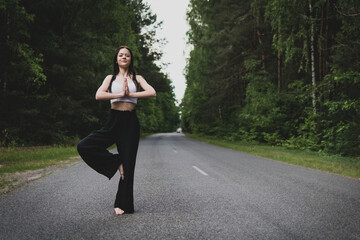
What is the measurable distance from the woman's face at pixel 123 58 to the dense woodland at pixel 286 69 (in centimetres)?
919

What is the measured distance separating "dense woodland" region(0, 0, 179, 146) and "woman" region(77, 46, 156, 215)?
10456mm

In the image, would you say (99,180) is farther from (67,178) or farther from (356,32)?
Answer: (356,32)

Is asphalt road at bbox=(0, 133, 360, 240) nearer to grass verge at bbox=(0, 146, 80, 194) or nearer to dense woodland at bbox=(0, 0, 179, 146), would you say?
grass verge at bbox=(0, 146, 80, 194)

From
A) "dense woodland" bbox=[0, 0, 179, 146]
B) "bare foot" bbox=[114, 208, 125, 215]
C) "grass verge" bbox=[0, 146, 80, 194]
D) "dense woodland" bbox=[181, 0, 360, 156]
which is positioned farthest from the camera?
"dense woodland" bbox=[0, 0, 179, 146]

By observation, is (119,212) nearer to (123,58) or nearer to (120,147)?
(120,147)

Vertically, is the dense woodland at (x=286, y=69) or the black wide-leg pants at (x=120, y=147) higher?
the dense woodland at (x=286, y=69)

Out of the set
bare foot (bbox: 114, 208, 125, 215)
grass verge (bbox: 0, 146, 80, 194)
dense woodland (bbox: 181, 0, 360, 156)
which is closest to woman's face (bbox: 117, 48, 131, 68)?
bare foot (bbox: 114, 208, 125, 215)

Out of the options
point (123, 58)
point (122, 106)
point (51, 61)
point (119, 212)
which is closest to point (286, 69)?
point (51, 61)

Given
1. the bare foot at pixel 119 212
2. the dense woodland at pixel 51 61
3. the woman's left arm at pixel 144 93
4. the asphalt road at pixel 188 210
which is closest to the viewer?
the asphalt road at pixel 188 210

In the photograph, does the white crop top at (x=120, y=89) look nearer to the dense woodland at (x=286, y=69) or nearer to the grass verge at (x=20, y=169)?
the grass verge at (x=20, y=169)

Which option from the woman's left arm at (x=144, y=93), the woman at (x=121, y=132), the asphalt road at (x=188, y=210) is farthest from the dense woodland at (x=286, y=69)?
the woman at (x=121, y=132)

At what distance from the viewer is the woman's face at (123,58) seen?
3.16m

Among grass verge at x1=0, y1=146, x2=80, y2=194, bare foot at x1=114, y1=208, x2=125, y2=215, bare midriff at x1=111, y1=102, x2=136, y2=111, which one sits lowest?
grass verge at x1=0, y1=146, x2=80, y2=194

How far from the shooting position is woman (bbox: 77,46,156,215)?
10.0 feet
